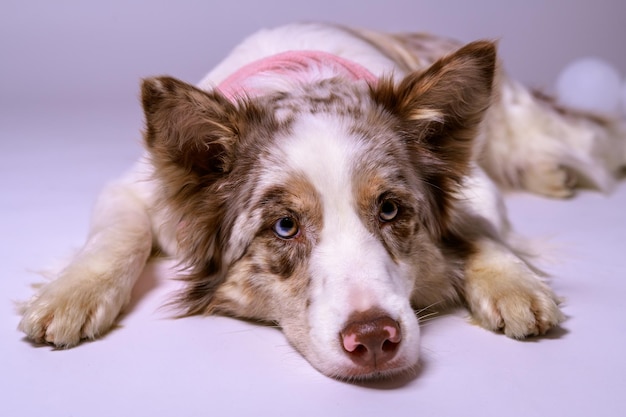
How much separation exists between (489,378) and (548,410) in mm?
315

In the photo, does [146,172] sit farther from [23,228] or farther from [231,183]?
[23,228]

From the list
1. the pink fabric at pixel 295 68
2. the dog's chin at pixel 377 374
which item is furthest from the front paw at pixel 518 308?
the pink fabric at pixel 295 68

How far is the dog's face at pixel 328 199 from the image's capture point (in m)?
3.44

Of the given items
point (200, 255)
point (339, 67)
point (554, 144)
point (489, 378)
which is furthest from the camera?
point (554, 144)

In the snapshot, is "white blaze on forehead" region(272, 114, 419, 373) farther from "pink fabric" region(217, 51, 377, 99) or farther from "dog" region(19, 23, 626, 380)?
"pink fabric" region(217, 51, 377, 99)

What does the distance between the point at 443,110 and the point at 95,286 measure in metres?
1.74

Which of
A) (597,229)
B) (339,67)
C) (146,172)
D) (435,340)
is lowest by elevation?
(597,229)

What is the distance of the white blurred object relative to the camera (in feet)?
24.1

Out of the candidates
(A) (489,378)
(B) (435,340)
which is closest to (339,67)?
(B) (435,340)

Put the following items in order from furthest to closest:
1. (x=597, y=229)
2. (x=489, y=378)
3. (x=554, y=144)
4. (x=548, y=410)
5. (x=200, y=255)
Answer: (x=554, y=144), (x=597, y=229), (x=200, y=255), (x=489, y=378), (x=548, y=410)

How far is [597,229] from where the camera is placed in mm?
5355

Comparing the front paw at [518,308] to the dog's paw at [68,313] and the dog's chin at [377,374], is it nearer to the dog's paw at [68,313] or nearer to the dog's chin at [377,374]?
the dog's chin at [377,374]

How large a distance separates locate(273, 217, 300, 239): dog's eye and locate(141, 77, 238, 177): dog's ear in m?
0.40

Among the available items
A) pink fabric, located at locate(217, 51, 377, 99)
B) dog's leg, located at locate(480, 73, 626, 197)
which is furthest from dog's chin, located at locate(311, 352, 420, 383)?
dog's leg, located at locate(480, 73, 626, 197)
